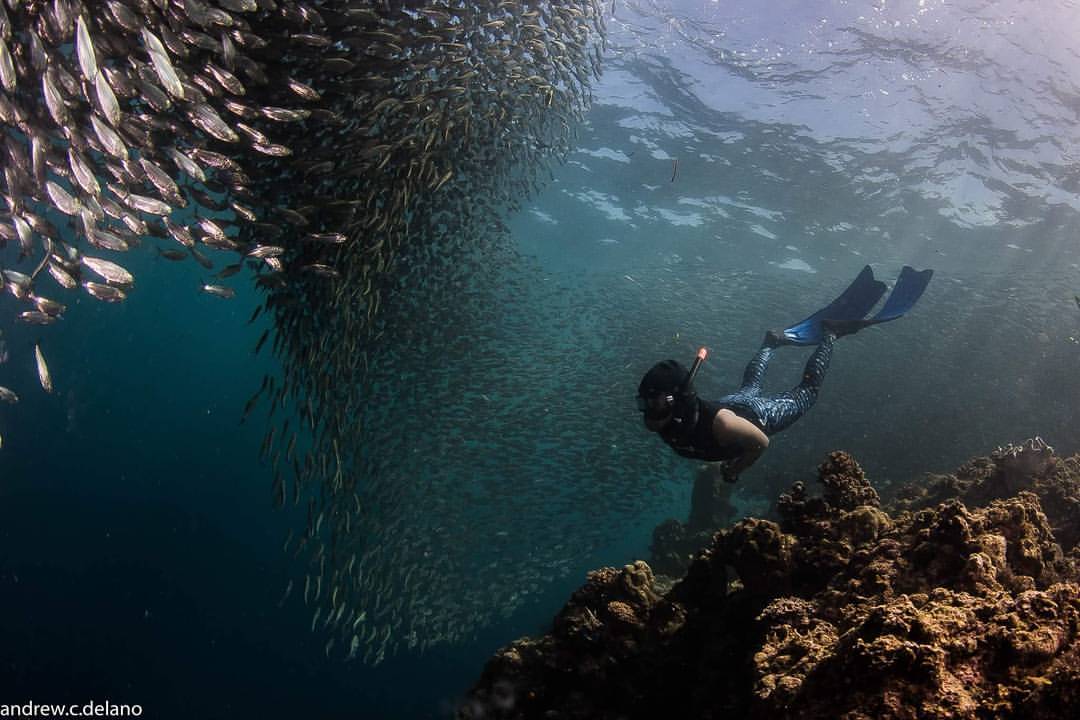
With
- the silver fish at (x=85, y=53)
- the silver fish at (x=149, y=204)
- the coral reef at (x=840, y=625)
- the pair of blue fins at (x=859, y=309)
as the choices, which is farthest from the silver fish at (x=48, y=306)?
the pair of blue fins at (x=859, y=309)

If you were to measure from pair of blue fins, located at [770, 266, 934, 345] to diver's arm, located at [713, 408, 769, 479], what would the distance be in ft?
12.9

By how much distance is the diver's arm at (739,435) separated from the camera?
5.38 metres

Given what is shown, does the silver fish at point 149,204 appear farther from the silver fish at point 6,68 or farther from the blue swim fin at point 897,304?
the blue swim fin at point 897,304

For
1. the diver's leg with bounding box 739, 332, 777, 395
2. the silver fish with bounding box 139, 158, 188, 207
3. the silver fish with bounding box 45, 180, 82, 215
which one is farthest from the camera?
the diver's leg with bounding box 739, 332, 777, 395

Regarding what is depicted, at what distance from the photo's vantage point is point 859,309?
33.2 ft

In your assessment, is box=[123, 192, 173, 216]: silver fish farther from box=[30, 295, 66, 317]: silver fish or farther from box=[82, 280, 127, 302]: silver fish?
box=[30, 295, 66, 317]: silver fish

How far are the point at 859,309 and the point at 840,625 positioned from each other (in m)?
8.27

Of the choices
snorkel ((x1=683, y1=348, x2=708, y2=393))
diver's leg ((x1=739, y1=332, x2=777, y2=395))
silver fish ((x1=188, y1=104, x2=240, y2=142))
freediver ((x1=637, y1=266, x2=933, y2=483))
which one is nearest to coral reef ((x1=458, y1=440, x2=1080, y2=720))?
freediver ((x1=637, y1=266, x2=933, y2=483))

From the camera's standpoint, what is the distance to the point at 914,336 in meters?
25.3

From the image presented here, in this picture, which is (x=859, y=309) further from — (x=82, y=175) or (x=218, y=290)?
(x=82, y=175)

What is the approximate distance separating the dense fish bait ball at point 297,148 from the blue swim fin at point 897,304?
5.89m

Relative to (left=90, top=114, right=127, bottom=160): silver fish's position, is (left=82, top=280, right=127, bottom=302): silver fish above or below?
below

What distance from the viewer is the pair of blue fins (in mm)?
8852

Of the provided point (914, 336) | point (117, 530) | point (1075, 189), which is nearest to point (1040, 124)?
point (1075, 189)
